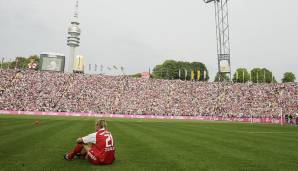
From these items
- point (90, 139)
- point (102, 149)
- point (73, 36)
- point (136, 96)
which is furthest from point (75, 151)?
point (73, 36)

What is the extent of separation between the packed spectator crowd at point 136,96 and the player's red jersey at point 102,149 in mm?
55091

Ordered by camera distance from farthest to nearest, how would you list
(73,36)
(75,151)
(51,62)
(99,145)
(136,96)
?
1. (73,36)
2. (51,62)
3. (136,96)
4. (75,151)
5. (99,145)

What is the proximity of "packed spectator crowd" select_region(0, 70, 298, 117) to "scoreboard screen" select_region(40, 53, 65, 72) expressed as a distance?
296 inches

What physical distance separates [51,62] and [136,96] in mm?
30511

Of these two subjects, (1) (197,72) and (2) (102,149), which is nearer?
(2) (102,149)

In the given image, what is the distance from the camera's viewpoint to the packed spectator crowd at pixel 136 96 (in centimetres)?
6425

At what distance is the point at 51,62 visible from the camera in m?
82.9

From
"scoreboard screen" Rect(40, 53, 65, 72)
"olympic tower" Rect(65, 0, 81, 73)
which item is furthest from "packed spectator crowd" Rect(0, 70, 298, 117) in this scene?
"olympic tower" Rect(65, 0, 81, 73)

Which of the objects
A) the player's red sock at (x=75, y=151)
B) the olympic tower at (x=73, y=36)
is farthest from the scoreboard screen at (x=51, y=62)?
the player's red sock at (x=75, y=151)

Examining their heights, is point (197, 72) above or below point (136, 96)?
above

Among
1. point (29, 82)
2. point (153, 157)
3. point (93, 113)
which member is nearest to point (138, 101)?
point (93, 113)

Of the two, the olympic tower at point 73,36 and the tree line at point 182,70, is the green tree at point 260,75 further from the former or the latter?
the olympic tower at point 73,36

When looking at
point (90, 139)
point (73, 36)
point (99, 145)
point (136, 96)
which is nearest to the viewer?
point (99, 145)

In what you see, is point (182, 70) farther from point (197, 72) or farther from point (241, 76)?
point (241, 76)
